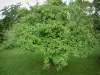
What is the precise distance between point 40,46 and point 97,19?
22.3 feet

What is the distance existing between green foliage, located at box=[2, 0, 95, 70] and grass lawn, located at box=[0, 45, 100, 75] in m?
2.76

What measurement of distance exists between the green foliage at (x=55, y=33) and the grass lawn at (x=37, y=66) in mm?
2762

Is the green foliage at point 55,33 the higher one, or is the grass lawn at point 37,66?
the green foliage at point 55,33

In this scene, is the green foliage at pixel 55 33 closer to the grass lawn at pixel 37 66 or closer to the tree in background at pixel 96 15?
the grass lawn at pixel 37 66

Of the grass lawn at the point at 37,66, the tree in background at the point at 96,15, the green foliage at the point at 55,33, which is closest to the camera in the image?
the green foliage at the point at 55,33

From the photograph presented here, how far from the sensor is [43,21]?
13734mm

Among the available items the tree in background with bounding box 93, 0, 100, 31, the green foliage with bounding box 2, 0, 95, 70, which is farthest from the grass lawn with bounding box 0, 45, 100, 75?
the tree in background with bounding box 93, 0, 100, 31

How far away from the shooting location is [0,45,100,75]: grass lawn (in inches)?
618

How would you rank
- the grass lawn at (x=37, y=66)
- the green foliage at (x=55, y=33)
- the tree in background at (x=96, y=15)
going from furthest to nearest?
the tree in background at (x=96, y=15) < the grass lawn at (x=37, y=66) < the green foliage at (x=55, y=33)

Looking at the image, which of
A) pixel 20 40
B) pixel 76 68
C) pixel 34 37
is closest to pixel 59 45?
pixel 34 37

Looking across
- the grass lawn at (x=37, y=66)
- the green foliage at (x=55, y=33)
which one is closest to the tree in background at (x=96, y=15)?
the green foliage at (x=55, y=33)

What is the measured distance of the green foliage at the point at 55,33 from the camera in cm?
1250

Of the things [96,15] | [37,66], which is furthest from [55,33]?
[96,15]

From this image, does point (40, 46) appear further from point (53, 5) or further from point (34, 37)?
point (53, 5)
